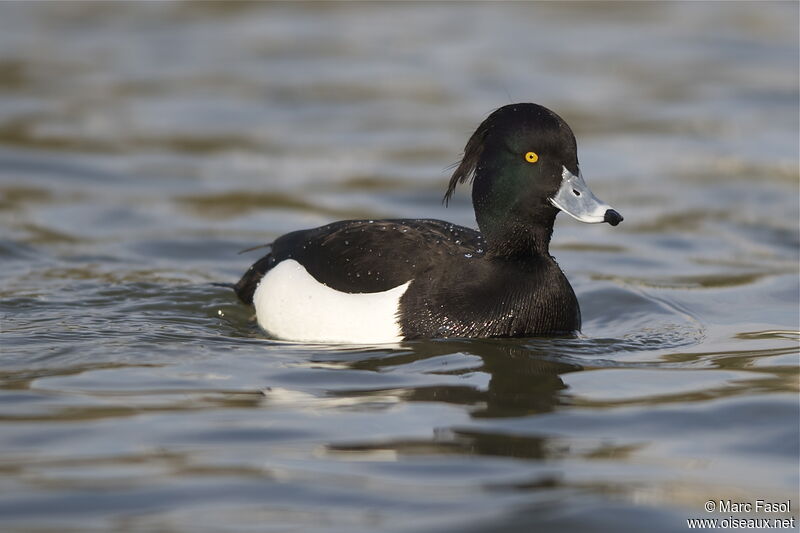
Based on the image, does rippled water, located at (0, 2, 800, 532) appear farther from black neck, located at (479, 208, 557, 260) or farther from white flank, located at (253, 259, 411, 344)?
black neck, located at (479, 208, 557, 260)

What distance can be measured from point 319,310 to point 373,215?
3795mm

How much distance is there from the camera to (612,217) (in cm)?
694

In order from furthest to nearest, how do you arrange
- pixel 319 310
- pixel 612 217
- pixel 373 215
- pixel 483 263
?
pixel 373 215
pixel 319 310
pixel 483 263
pixel 612 217

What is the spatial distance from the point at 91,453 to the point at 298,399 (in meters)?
1.15

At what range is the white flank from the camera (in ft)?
23.5

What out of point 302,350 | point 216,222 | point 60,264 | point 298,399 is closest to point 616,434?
point 298,399

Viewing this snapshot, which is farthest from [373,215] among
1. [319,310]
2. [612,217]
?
[612,217]

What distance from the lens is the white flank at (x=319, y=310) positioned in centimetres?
717

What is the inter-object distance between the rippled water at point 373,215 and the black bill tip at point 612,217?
0.77 m

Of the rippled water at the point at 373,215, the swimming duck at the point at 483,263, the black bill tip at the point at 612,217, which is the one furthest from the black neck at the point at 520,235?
the rippled water at the point at 373,215

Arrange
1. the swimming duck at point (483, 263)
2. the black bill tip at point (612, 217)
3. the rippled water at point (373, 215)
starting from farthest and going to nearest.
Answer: the swimming duck at point (483, 263), the black bill tip at point (612, 217), the rippled water at point (373, 215)

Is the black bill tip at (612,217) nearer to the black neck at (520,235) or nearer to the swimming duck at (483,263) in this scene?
the swimming duck at (483,263)

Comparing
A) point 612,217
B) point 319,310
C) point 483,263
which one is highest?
point 612,217

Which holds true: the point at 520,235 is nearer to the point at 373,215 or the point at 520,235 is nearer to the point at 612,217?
the point at 612,217
